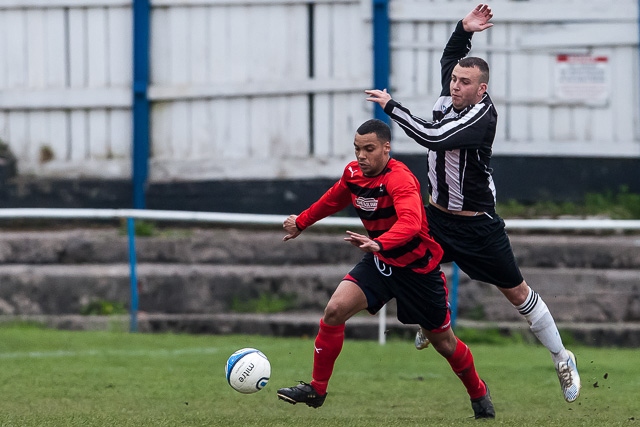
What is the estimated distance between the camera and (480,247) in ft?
22.3

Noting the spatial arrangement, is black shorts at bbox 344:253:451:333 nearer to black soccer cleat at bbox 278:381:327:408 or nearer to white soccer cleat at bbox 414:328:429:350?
white soccer cleat at bbox 414:328:429:350

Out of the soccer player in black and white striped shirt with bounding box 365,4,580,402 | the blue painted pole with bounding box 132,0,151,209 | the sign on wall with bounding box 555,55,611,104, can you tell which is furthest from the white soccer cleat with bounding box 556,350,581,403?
the blue painted pole with bounding box 132,0,151,209

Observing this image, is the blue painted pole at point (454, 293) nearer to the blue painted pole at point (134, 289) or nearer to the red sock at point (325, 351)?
the blue painted pole at point (134, 289)

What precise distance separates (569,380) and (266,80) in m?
6.52

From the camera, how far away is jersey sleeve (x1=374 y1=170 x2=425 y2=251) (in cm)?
614

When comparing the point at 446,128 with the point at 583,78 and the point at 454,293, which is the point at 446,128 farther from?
the point at 583,78

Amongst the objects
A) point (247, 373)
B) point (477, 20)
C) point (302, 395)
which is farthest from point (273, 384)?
point (477, 20)

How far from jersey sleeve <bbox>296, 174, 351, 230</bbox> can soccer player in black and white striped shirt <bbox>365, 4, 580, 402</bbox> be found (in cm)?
56

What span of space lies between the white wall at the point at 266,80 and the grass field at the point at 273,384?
2746 mm

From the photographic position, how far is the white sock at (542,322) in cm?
695

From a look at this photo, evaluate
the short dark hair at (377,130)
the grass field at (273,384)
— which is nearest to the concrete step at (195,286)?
the grass field at (273,384)

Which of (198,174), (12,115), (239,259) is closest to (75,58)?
(12,115)

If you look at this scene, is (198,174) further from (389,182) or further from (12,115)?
(389,182)

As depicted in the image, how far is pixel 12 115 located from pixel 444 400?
23.2 ft
